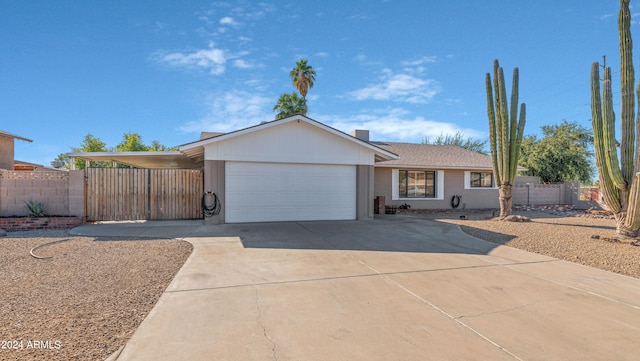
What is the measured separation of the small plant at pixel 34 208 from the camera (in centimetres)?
1026

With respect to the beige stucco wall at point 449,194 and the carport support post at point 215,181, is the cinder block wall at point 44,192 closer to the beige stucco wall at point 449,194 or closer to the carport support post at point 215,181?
the carport support post at point 215,181

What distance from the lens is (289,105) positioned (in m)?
25.1

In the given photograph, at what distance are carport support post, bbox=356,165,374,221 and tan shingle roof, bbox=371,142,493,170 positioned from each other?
2.99 m

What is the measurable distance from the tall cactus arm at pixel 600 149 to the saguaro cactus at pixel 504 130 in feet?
11.2

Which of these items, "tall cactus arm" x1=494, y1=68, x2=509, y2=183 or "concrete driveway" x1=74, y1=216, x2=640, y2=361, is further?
"tall cactus arm" x1=494, y1=68, x2=509, y2=183

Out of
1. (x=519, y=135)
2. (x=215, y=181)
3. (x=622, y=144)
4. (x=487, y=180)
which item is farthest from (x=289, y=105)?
(x=622, y=144)

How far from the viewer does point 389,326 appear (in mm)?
3363

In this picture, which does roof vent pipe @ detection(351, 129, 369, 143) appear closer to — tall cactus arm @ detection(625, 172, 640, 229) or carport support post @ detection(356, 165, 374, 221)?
carport support post @ detection(356, 165, 374, 221)

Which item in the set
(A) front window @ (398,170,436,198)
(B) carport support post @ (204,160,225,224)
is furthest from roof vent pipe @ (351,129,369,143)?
(B) carport support post @ (204,160,225,224)

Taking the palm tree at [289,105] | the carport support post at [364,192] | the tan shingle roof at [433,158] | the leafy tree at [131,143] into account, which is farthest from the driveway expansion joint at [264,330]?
the leafy tree at [131,143]

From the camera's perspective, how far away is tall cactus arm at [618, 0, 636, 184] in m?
7.83

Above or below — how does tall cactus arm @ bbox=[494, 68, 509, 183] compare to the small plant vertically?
above

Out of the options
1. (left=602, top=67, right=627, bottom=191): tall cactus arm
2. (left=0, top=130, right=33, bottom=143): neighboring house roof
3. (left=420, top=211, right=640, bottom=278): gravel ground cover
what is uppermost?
(left=0, top=130, right=33, bottom=143): neighboring house roof

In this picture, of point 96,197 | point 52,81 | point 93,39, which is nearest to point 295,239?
point 96,197
